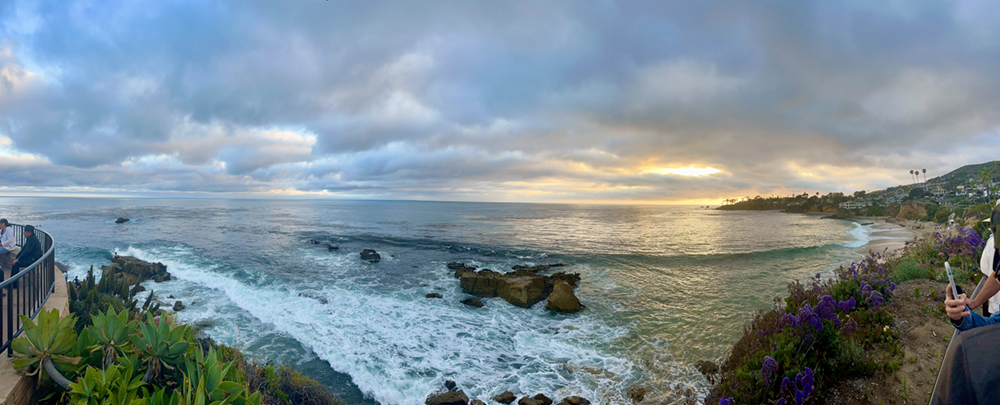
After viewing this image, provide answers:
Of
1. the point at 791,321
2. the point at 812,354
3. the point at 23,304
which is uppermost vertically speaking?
the point at 23,304

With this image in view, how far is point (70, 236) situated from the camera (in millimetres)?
38312

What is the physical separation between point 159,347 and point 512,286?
45.7 feet

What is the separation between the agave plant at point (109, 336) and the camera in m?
3.98

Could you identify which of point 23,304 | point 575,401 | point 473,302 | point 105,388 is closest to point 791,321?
point 575,401

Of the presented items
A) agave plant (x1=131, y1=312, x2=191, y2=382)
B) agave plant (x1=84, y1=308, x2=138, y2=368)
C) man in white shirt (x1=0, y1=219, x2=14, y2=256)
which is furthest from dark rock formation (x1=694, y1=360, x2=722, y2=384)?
man in white shirt (x1=0, y1=219, x2=14, y2=256)

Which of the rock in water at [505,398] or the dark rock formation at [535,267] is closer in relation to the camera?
the rock in water at [505,398]

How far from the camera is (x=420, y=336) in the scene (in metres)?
12.5

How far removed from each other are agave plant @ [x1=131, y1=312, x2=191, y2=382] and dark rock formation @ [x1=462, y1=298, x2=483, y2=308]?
12.4 metres

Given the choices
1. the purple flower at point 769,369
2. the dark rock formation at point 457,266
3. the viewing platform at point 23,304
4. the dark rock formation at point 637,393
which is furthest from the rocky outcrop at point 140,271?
the purple flower at point 769,369

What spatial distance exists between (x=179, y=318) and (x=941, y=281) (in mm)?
23643

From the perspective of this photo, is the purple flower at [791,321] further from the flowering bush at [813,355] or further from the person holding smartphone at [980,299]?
the person holding smartphone at [980,299]

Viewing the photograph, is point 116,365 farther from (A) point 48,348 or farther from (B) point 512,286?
(B) point 512,286

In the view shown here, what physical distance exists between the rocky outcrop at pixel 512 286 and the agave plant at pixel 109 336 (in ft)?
44.2

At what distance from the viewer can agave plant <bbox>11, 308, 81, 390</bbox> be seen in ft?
11.6
